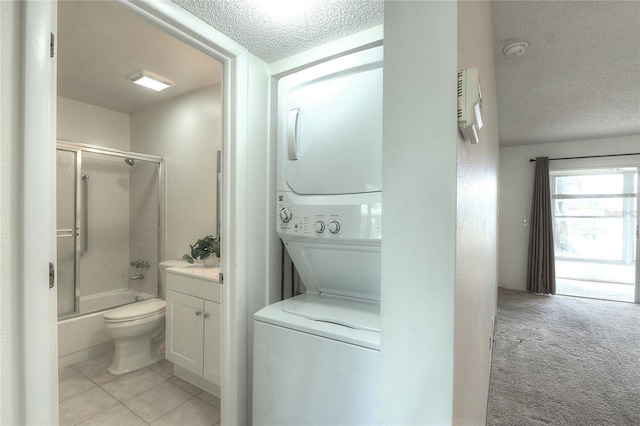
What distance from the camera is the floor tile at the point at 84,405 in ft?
5.90

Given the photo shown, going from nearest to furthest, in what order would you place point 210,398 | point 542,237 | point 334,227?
point 334,227, point 210,398, point 542,237

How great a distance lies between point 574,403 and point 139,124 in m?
4.51

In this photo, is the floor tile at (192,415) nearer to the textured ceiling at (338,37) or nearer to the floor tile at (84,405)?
the floor tile at (84,405)

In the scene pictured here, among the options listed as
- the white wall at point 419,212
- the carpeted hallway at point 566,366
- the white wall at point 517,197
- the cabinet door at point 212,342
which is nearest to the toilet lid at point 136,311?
the cabinet door at point 212,342

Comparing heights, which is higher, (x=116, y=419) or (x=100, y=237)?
(x=100, y=237)

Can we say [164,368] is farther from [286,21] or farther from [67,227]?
[286,21]

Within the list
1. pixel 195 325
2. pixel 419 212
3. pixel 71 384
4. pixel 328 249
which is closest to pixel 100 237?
pixel 71 384

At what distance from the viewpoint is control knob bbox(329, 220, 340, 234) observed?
1.31 metres

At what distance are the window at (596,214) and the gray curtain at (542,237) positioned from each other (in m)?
0.38

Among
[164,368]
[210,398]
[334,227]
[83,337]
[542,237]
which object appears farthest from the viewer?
[542,237]

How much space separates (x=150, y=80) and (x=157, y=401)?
2401 mm

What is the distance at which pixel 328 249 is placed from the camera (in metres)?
1.41

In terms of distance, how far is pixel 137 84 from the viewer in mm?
2564

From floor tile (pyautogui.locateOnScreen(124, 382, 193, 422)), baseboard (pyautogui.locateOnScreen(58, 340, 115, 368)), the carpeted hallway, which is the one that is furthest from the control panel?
baseboard (pyautogui.locateOnScreen(58, 340, 115, 368))
